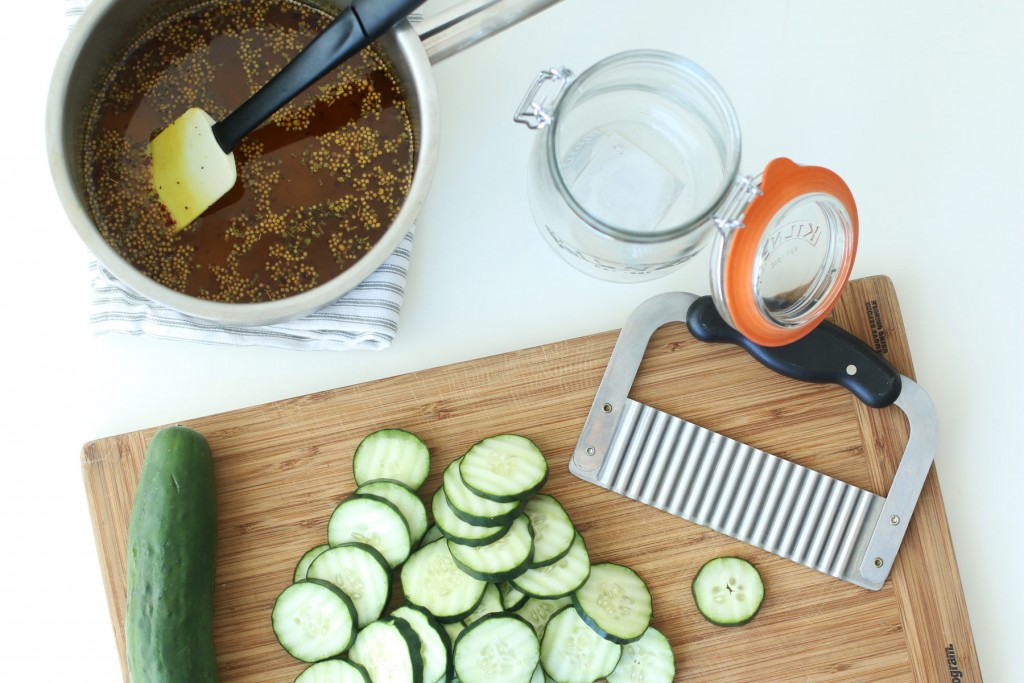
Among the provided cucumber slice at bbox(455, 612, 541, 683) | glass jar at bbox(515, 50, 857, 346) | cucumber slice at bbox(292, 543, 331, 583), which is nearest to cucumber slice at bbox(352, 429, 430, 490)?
cucumber slice at bbox(292, 543, 331, 583)

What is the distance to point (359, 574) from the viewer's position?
120 cm

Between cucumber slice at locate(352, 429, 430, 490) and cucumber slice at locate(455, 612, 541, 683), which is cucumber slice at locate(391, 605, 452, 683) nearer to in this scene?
cucumber slice at locate(455, 612, 541, 683)

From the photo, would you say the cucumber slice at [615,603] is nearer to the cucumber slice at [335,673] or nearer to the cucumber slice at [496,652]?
the cucumber slice at [496,652]

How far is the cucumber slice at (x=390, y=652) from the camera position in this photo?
45.9 inches

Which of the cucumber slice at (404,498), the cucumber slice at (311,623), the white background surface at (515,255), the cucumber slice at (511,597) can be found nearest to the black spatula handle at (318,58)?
the white background surface at (515,255)

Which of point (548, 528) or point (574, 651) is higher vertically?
point (548, 528)

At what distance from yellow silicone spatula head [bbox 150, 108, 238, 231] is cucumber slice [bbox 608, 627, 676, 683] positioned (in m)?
0.83

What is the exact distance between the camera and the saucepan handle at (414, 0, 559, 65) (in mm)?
944

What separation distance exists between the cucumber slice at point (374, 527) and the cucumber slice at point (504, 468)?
11 cm

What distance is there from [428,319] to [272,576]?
43cm

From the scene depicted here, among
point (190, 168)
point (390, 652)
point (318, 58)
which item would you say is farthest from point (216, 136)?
point (390, 652)

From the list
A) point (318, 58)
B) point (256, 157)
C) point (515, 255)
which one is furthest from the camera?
point (515, 255)

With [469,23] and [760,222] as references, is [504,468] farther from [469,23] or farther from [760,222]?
[469,23]

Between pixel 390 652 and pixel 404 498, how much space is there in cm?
21
